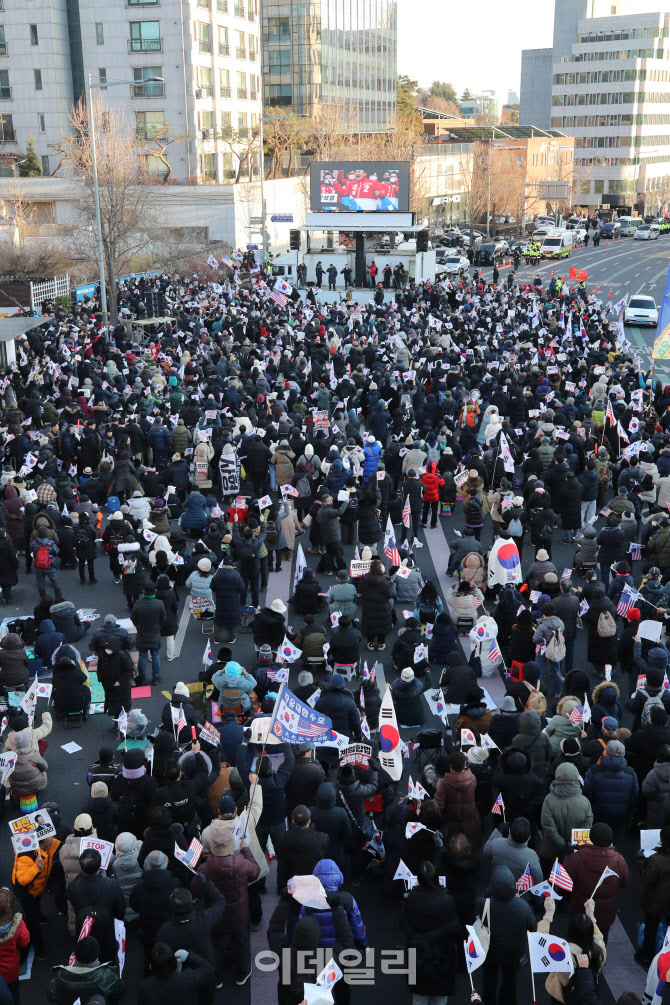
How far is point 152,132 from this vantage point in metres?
70.6

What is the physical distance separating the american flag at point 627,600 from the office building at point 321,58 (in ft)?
268

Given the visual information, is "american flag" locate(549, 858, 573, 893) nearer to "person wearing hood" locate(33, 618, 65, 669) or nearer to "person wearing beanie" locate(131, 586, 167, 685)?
"person wearing beanie" locate(131, 586, 167, 685)

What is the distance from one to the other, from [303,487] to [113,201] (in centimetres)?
2991

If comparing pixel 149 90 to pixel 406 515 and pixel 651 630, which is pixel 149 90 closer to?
pixel 406 515

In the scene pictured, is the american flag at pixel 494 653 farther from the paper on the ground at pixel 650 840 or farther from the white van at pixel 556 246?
the white van at pixel 556 246

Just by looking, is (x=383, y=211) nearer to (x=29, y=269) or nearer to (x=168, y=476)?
(x=29, y=269)

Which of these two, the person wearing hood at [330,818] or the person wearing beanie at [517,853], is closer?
the person wearing beanie at [517,853]

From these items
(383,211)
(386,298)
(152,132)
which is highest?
(152,132)

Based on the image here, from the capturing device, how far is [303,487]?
55.6 feet

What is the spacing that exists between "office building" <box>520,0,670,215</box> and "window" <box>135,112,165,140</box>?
61307 millimetres

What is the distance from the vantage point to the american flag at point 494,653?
39.4 feet

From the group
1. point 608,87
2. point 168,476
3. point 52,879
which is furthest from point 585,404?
point 608,87

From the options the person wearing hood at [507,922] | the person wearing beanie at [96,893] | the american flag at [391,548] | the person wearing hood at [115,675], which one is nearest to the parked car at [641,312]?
the american flag at [391,548]

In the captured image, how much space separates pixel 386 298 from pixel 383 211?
5.69 m
